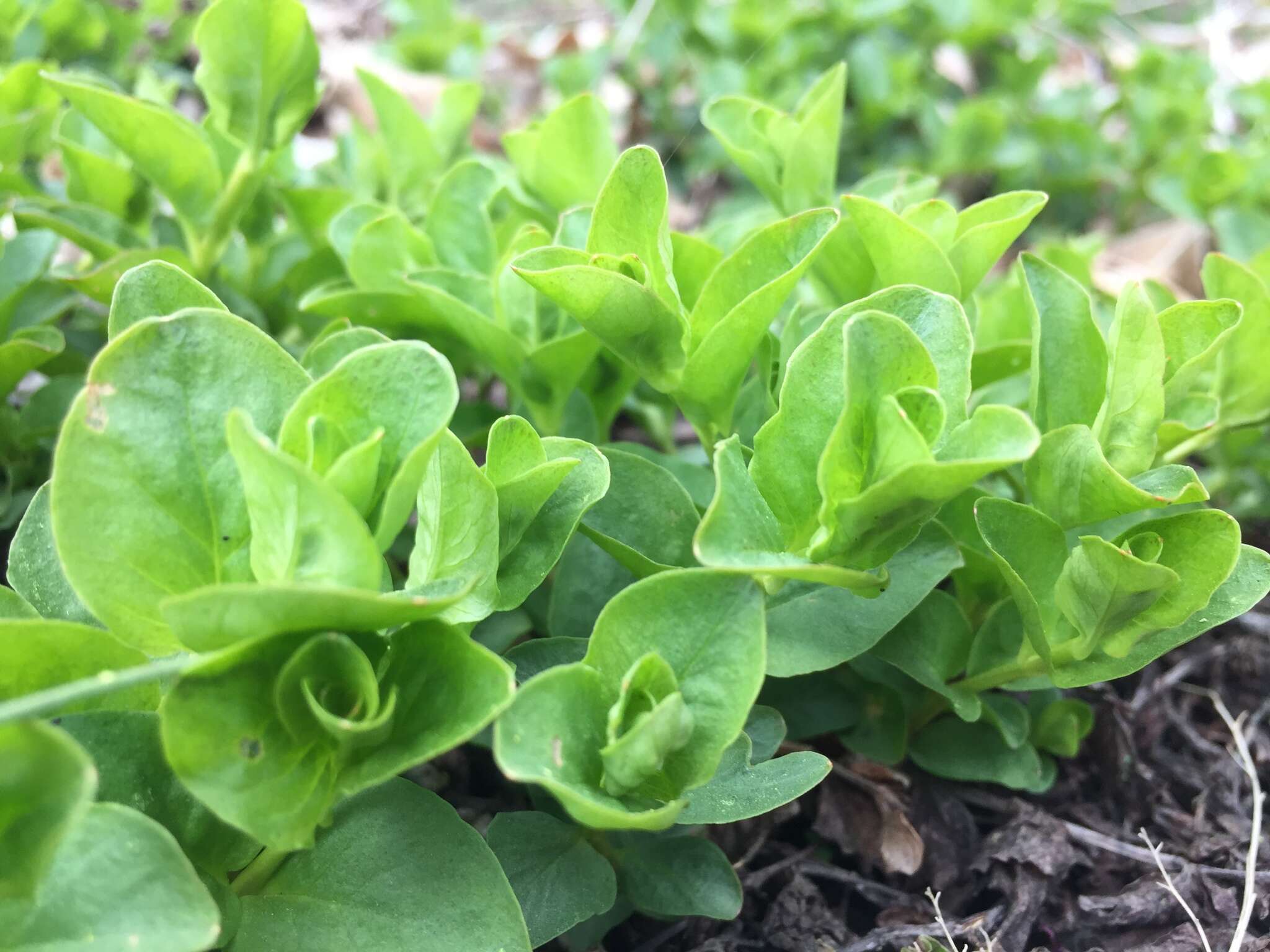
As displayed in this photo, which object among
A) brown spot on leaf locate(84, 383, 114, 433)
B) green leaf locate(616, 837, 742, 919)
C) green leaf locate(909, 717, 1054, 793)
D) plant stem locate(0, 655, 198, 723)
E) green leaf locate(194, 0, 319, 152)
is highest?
green leaf locate(194, 0, 319, 152)

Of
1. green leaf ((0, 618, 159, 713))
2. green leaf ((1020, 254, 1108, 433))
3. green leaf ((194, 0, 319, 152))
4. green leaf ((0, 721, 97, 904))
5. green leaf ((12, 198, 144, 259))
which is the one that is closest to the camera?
green leaf ((0, 721, 97, 904))

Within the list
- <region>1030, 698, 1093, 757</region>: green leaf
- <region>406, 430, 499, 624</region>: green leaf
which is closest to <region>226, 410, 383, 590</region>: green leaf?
<region>406, 430, 499, 624</region>: green leaf

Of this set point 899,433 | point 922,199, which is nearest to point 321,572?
point 899,433

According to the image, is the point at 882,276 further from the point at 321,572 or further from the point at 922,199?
the point at 321,572

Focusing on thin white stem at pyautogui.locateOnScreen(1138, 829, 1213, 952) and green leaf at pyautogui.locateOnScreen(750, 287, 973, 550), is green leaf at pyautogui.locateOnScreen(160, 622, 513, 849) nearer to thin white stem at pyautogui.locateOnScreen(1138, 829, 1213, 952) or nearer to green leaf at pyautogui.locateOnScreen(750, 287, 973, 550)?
green leaf at pyautogui.locateOnScreen(750, 287, 973, 550)

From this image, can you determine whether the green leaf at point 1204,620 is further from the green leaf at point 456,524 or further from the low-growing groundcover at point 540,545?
the green leaf at point 456,524

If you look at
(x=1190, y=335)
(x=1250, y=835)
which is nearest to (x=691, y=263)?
(x=1190, y=335)

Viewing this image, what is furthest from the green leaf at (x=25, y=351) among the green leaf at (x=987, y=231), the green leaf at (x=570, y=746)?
the green leaf at (x=987, y=231)

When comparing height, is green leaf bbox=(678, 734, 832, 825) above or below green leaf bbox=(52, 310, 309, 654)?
below
